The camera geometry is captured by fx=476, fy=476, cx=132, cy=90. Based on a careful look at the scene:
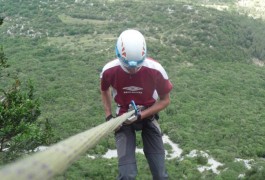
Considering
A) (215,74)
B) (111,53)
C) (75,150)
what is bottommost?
(215,74)

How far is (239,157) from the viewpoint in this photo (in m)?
40.2

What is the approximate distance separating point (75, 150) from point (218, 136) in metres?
47.7

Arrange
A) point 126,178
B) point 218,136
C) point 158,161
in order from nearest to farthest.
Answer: point 126,178, point 158,161, point 218,136

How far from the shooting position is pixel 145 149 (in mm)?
6602

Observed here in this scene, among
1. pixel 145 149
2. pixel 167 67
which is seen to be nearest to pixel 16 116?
pixel 145 149

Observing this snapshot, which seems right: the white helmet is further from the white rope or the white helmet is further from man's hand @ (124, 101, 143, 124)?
the white rope

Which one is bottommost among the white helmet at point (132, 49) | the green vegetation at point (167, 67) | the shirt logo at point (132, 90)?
the green vegetation at point (167, 67)

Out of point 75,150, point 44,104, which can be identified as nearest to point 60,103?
point 44,104

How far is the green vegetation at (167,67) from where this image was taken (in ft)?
144

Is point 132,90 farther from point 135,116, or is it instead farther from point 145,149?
point 145,149

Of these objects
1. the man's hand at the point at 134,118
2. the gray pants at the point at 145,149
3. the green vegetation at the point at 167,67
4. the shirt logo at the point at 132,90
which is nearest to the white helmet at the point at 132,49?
the shirt logo at the point at 132,90

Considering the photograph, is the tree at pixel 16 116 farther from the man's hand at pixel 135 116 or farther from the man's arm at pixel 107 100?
the man's hand at pixel 135 116

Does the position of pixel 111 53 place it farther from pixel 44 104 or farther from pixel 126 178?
pixel 126 178

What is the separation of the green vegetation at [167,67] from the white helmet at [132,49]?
17.1 metres
